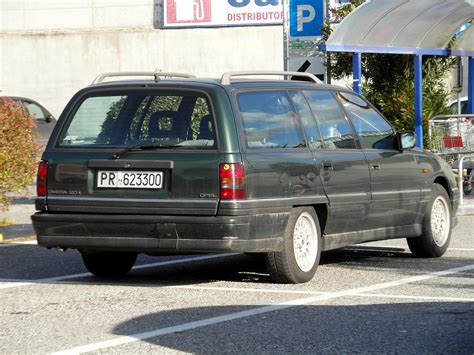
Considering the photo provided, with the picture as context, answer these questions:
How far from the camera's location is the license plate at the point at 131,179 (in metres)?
9.80

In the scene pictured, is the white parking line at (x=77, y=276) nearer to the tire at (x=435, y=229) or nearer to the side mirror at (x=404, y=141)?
the tire at (x=435, y=229)

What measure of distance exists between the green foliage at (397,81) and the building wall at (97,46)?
51.9 feet

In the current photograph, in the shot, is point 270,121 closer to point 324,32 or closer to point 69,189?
point 69,189

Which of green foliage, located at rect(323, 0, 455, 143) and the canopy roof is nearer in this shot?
the canopy roof

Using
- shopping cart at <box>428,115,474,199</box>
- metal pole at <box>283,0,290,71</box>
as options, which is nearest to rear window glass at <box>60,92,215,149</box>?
shopping cart at <box>428,115,474,199</box>

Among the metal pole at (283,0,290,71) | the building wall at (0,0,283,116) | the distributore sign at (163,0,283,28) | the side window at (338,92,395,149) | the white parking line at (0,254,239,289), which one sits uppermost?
the distributore sign at (163,0,283,28)

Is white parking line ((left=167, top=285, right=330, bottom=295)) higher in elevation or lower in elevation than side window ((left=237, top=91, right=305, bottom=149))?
lower

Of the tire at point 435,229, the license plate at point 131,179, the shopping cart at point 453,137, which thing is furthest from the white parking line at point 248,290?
the shopping cart at point 453,137

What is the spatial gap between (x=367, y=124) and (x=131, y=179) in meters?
2.77

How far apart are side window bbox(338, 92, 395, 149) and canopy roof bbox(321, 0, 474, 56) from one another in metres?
7.51

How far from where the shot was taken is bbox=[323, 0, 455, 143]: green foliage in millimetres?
23453

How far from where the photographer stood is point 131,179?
9867 mm

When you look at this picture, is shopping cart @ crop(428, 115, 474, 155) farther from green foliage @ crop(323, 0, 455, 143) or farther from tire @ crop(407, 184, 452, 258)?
tire @ crop(407, 184, 452, 258)

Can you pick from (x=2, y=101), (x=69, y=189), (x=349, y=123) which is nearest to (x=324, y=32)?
(x=2, y=101)
